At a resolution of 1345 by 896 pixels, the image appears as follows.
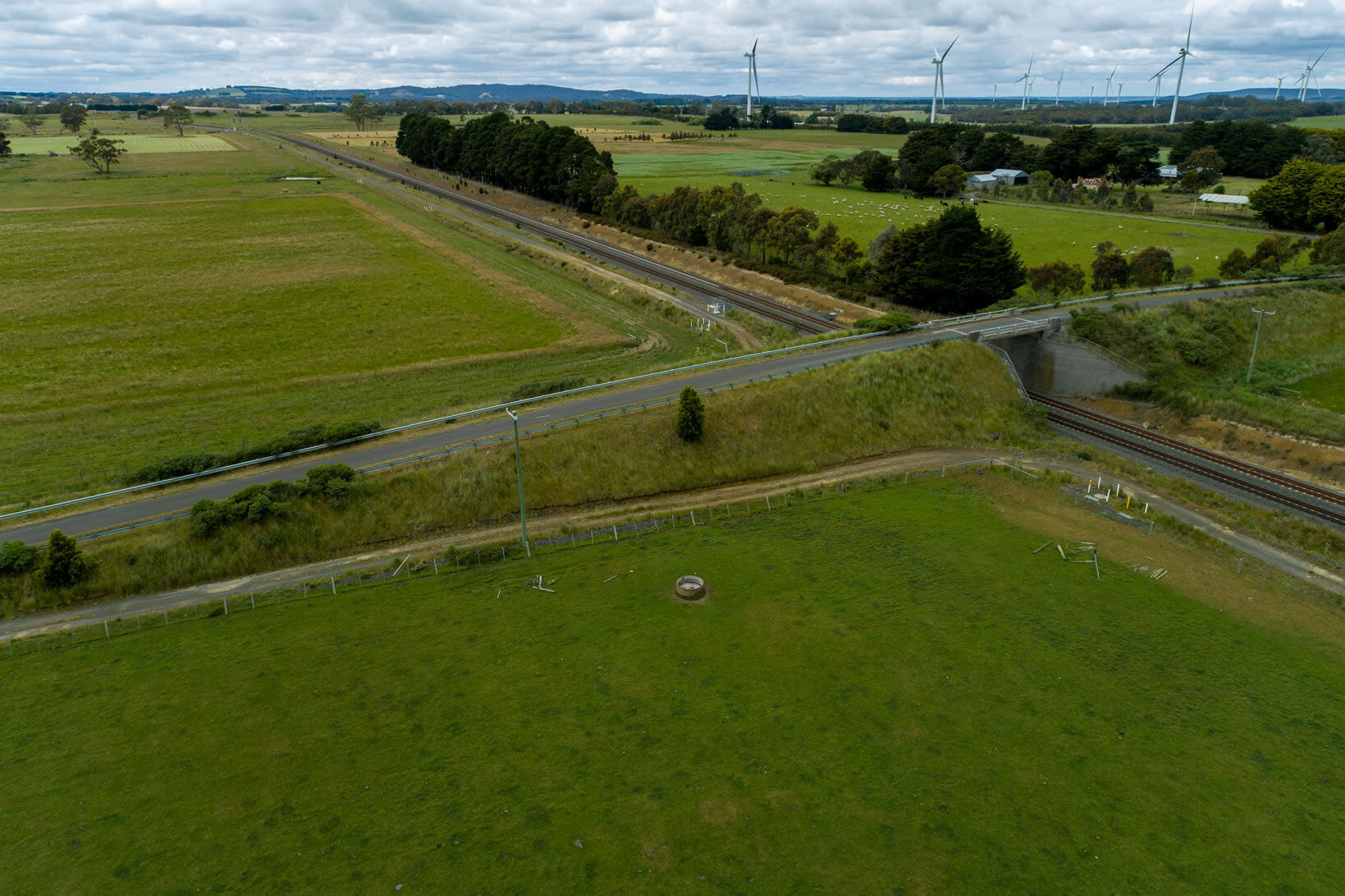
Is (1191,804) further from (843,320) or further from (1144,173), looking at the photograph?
(1144,173)

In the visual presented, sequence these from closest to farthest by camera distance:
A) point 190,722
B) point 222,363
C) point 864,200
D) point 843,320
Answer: point 190,722, point 222,363, point 843,320, point 864,200

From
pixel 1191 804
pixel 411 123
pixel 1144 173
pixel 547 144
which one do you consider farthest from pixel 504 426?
pixel 411 123

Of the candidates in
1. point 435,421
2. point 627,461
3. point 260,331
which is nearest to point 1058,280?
point 627,461

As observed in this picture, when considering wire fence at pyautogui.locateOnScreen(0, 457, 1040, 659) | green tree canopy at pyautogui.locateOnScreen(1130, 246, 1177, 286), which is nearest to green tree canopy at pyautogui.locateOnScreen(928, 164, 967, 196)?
green tree canopy at pyautogui.locateOnScreen(1130, 246, 1177, 286)

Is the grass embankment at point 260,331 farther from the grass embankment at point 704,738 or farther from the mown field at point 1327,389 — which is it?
the mown field at point 1327,389

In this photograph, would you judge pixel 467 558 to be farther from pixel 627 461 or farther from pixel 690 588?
pixel 627 461

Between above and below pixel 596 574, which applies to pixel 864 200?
above

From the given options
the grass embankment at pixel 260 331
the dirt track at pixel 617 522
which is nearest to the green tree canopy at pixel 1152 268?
the dirt track at pixel 617 522
